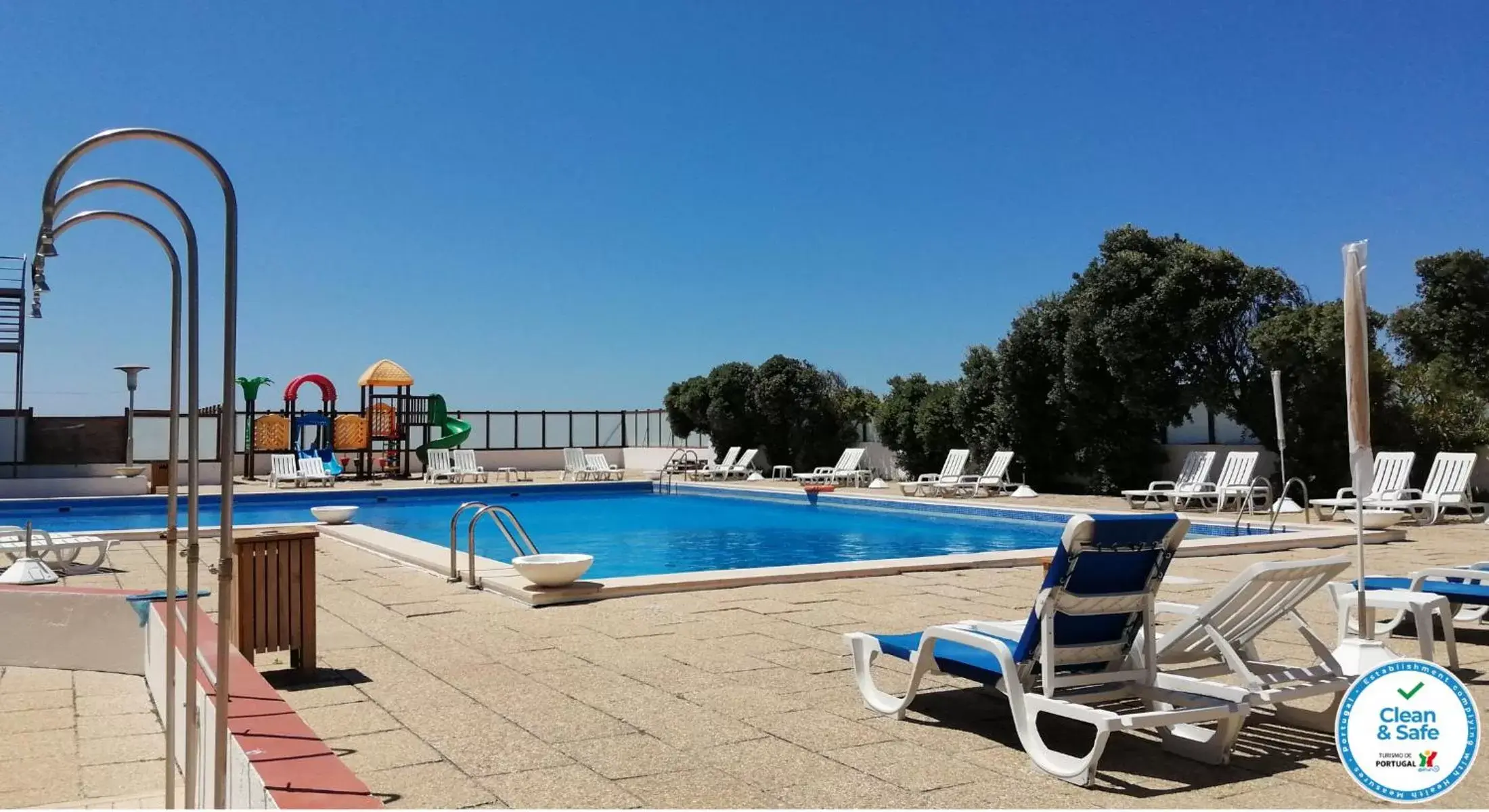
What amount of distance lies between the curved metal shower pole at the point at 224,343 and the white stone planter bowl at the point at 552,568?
383 centimetres

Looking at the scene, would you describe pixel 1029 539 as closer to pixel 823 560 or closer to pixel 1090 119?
pixel 823 560

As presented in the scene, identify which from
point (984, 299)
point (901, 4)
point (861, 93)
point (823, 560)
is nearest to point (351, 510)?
point (823, 560)

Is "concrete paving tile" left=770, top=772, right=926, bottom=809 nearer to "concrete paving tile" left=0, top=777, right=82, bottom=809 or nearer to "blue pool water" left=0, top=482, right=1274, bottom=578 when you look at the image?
"concrete paving tile" left=0, top=777, right=82, bottom=809

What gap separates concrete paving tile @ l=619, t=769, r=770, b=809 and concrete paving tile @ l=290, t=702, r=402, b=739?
115 cm

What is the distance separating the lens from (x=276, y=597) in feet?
15.1

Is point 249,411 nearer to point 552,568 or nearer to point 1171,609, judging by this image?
point 552,568

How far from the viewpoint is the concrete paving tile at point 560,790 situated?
286 centimetres

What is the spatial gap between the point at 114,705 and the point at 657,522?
37.6 feet

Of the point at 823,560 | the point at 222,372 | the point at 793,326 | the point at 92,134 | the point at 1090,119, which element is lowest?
the point at 823,560

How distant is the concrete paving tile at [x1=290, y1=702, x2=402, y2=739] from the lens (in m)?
3.67

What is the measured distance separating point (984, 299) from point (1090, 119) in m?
7.64

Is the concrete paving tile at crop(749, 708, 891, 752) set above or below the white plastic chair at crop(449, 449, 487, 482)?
below

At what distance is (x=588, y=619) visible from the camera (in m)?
5.93

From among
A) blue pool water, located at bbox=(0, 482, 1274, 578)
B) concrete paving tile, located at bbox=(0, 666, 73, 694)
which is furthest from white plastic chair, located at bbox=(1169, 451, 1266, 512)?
concrete paving tile, located at bbox=(0, 666, 73, 694)
